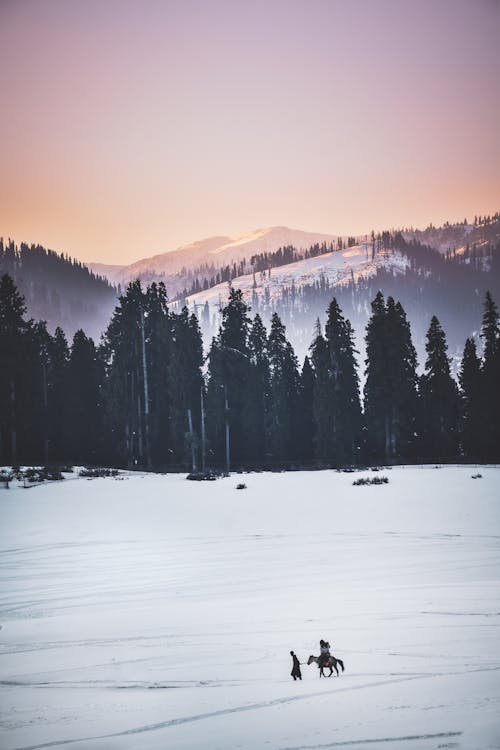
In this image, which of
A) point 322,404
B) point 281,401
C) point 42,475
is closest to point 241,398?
point 281,401

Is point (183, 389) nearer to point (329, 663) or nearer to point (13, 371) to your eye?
point (13, 371)

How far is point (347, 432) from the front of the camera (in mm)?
46875

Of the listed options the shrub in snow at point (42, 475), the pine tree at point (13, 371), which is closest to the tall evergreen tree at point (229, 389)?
the pine tree at point (13, 371)

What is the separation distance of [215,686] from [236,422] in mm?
43599

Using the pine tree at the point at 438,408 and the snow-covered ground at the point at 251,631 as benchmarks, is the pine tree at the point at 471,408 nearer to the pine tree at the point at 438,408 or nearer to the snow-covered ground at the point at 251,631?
the pine tree at the point at 438,408

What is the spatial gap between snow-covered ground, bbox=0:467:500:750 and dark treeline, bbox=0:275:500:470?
26.9 metres

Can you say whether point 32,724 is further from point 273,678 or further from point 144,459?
point 144,459

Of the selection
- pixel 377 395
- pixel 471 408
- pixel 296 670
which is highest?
pixel 377 395

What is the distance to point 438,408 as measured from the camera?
162ft

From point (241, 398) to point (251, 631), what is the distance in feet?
136

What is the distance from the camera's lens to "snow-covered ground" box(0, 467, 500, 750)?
6914 mm

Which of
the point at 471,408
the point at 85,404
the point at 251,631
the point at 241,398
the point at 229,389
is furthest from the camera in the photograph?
the point at 85,404

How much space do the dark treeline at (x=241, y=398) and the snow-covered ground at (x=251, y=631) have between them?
26896 mm

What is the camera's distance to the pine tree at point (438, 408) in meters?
48.3
